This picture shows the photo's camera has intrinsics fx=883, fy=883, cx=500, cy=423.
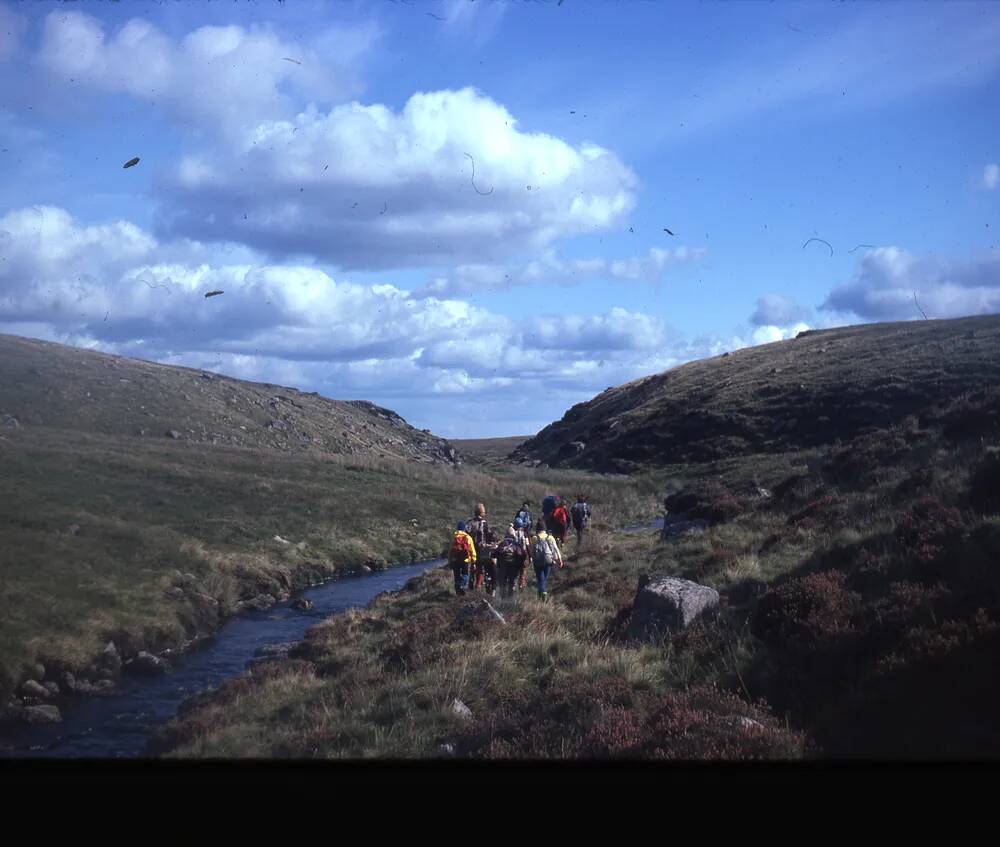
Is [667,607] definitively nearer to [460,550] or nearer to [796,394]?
[460,550]

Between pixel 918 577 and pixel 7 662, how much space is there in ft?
44.4

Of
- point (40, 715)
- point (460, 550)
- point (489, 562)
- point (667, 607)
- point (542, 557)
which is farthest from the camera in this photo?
point (489, 562)

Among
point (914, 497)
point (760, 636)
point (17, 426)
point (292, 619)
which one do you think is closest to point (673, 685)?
point (760, 636)

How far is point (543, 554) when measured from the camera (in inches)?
656

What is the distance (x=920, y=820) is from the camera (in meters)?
5.56

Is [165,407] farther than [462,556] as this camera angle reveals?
Yes

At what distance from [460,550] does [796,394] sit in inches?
1614

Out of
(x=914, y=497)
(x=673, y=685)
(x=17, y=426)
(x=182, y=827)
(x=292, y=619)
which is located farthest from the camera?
(x=17, y=426)

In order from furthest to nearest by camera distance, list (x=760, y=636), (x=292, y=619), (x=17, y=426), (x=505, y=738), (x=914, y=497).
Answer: (x=17, y=426)
(x=292, y=619)
(x=914, y=497)
(x=760, y=636)
(x=505, y=738)

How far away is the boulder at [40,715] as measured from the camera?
1296cm

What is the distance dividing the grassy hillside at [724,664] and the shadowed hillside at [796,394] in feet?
52.6

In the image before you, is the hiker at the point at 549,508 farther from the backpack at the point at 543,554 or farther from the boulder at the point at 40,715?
the boulder at the point at 40,715

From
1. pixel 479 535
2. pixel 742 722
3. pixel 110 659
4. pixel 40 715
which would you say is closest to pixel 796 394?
pixel 479 535

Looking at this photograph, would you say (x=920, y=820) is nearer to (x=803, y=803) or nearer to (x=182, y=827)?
(x=803, y=803)
